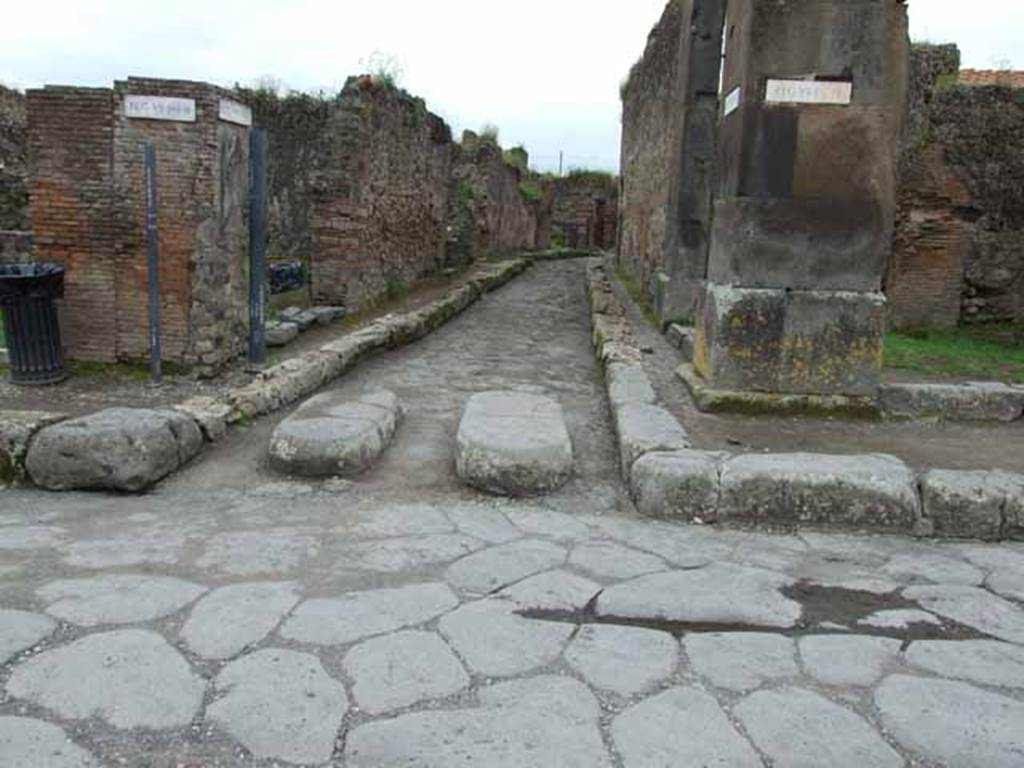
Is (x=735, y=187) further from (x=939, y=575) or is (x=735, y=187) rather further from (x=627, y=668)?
(x=627, y=668)

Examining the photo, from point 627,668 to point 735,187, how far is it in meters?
3.67

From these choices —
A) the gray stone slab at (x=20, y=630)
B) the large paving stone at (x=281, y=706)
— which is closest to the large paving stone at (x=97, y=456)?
the gray stone slab at (x=20, y=630)

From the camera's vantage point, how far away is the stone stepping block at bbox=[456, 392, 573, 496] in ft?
13.8

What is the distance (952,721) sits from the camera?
2312 mm

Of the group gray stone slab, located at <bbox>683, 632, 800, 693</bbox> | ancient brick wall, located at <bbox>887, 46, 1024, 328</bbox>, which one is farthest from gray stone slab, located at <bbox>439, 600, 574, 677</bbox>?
ancient brick wall, located at <bbox>887, 46, 1024, 328</bbox>

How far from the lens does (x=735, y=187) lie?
5.41m

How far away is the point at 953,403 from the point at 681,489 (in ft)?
8.31

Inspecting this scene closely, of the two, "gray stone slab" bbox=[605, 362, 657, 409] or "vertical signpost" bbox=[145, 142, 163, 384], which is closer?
"gray stone slab" bbox=[605, 362, 657, 409]

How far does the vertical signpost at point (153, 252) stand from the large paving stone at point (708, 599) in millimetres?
4868

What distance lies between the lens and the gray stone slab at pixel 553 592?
2990mm

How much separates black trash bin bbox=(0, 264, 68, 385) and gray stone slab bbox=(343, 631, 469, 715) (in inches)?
200

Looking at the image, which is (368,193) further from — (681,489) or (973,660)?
(973,660)

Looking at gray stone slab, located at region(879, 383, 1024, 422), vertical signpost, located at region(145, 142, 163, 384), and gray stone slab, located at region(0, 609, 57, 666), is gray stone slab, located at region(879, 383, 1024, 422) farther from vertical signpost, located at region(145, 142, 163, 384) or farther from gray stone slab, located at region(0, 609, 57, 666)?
vertical signpost, located at region(145, 142, 163, 384)

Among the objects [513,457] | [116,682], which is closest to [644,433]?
[513,457]
